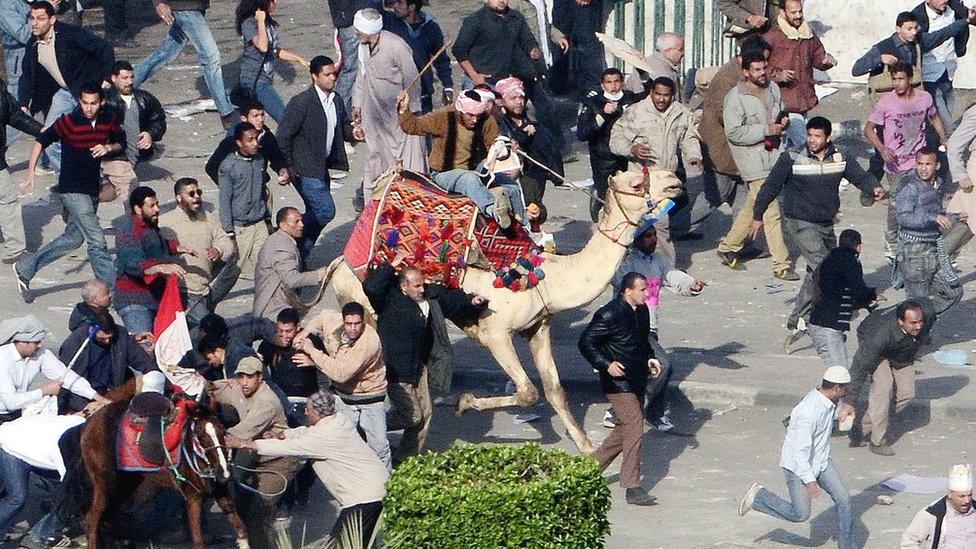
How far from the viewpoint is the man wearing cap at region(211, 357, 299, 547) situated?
13508 mm

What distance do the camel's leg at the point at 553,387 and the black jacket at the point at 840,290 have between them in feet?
6.22

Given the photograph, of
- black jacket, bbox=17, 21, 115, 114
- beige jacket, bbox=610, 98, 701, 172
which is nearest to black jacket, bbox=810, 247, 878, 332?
beige jacket, bbox=610, 98, 701, 172

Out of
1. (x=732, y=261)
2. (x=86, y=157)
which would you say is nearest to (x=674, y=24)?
(x=732, y=261)

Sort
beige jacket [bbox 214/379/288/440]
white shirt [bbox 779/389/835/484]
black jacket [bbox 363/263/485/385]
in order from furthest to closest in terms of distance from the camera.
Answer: black jacket [bbox 363/263/485/385] → beige jacket [bbox 214/379/288/440] → white shirt [bbox 779/389/835/484]

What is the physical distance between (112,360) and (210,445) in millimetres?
1606

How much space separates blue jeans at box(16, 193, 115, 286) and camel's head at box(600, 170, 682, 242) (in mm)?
4375

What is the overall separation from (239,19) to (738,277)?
536 centimetres

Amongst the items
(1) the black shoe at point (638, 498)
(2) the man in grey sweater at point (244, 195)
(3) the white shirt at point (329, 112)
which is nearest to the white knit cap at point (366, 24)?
(3) the white shirt at point (329, 112)

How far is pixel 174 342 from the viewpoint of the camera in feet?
45.9

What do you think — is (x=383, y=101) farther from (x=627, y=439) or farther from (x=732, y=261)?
(x=627, y=439)

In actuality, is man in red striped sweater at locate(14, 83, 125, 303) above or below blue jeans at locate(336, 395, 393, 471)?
above

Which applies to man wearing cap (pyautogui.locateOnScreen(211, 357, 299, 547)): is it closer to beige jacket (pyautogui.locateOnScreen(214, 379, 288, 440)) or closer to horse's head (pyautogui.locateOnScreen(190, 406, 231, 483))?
beige jacket (pyautogui.locateOnScreen(214, 379, 288, 440))

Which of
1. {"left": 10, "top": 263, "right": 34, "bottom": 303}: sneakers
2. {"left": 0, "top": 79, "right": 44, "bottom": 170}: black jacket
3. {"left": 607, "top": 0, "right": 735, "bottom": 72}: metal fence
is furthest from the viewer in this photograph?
{"left": 607, "top": 0, "right": 735, "bottom": 72}: metal fence

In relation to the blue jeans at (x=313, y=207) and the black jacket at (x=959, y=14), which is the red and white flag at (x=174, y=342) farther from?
the black jacket at (x=959, y=14)
